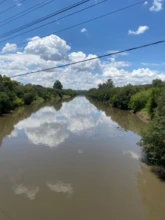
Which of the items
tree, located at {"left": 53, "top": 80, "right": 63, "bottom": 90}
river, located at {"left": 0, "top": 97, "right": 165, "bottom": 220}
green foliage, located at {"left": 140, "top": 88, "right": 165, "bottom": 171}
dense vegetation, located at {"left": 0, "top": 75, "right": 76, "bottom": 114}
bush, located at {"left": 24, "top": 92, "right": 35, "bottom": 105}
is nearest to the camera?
river, located at {"left": 0, "top": 97, "right": 165, "bottom": 220}

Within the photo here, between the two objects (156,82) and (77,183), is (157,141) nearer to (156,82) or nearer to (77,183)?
(77,183)

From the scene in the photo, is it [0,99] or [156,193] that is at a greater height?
[0,99]

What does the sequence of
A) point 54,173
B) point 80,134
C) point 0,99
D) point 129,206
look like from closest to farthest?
point 129,206 → point 54,173 → point 80,134 → point 0,99

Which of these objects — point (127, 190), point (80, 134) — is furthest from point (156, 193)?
point (80, 134)

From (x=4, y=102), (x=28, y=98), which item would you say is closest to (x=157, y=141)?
(x=4, y=102)

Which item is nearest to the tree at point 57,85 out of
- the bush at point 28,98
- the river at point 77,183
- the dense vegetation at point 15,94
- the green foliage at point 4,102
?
the dense vegetation at point 15,94

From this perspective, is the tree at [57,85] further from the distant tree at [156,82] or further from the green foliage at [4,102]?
the green foliage at [4,102]

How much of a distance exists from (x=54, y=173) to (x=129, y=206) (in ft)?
14.9

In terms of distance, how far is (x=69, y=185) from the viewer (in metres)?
10.9

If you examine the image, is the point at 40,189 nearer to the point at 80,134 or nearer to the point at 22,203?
the point at 22,203

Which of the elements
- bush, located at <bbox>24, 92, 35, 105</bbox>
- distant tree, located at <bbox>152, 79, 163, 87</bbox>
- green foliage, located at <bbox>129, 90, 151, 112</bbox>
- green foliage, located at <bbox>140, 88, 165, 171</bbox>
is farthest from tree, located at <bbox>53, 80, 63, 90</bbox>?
green foliage, located at <bbox>140, 88, 165, 171</bbox>

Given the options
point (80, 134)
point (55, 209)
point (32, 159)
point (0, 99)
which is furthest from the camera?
point (0, 99)

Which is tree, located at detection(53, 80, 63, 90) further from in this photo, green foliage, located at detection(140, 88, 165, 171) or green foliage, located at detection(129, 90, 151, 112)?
green foliage, located at detection(140, 88, 165, 171)

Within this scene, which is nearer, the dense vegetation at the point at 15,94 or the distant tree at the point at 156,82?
the dense vegetation at the point at 15,94
